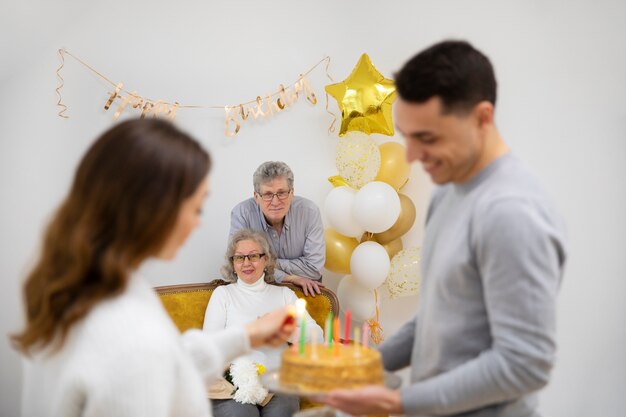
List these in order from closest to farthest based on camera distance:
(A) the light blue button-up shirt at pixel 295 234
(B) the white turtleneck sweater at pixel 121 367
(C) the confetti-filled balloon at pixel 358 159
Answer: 1. (B) the white turtleneck sweater at pixel 121 367
2. (C) the confetti-filled balloon at pixel 358 159
3. (A) the light blue button-up shirt at pixel 295 234

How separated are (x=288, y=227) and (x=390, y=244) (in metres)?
0.66

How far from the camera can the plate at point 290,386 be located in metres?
1.49

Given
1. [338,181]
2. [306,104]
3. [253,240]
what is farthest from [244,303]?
[306,104]

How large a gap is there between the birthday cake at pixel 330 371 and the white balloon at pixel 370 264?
2.19 meters

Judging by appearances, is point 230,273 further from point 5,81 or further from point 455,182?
point 455,182

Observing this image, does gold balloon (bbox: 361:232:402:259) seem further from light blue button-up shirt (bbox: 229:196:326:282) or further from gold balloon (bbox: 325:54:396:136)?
gold balloon (bbox: 325:54:396:136)

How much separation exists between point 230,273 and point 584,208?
1963 mm

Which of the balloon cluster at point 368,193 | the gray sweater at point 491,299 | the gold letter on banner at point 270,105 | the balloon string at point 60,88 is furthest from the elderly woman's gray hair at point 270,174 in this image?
the gray sweater at point 491,299

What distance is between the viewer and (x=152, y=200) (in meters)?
1.20

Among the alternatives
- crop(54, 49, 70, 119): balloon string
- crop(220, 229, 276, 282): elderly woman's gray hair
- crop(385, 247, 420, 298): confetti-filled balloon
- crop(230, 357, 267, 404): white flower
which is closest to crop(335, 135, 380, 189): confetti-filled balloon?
crop(385, 247, 420, 298): confetti-filled balloon

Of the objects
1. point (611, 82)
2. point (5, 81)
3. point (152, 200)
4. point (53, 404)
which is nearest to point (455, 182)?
point (152, 200)

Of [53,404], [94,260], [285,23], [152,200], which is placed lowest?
[53,404]

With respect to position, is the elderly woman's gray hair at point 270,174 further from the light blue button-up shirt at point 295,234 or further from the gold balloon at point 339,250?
the gold balloon at point 339,250

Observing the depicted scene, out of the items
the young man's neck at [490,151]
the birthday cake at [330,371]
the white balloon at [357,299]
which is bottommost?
the white balloon at [357,299]
